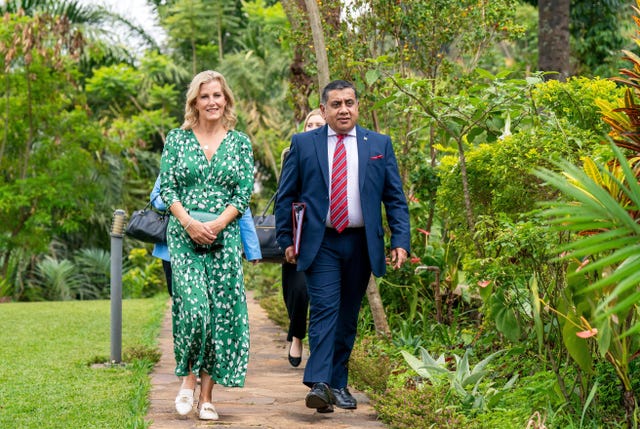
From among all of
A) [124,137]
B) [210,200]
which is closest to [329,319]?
[210,200]

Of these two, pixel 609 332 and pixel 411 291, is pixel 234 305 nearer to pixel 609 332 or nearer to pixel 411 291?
pixel 609 332

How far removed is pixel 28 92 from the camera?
63.0ft

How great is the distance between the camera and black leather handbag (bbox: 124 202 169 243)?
6.95m

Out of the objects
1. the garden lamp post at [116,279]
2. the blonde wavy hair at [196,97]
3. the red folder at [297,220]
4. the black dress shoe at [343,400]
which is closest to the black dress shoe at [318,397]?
the black dress shoe at [343,400]

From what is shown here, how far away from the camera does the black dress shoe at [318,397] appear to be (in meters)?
5.69

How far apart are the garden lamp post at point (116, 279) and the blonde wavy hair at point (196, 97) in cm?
183

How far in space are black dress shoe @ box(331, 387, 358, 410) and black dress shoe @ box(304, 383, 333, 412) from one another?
0.28m

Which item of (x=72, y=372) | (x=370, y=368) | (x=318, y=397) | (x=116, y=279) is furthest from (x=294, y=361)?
(x=318, y=397)

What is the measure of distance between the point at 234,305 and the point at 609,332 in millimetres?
2331

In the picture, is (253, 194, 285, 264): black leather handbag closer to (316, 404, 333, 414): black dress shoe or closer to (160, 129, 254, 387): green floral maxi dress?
(160, 129, 254, 387): green floral maxi dress

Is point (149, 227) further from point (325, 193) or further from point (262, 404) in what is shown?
point (325, 193)

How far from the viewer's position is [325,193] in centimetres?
593

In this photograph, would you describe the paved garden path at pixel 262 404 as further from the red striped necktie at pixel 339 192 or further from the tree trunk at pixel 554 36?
the tree trunk at pixel 554 36

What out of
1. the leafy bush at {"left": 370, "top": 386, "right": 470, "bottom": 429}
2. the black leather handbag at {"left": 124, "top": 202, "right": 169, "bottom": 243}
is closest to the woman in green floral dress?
the leafy bush at {"left": 370, "top": 386, "right": 470, "bottom": 429}
